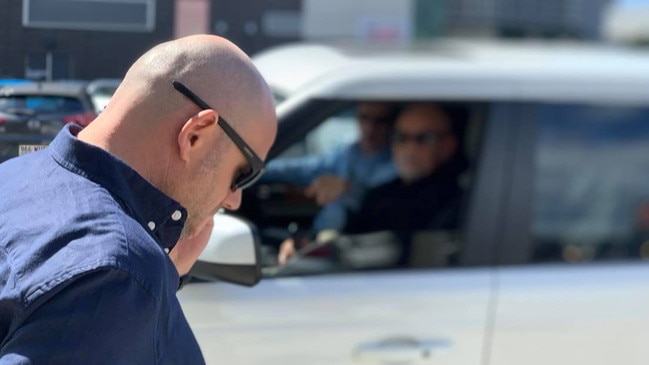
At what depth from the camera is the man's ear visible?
1.29 metres

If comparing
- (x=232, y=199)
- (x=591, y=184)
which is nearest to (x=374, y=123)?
(x=591, y=184)

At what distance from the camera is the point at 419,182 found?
123 inches

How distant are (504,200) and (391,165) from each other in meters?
0.58

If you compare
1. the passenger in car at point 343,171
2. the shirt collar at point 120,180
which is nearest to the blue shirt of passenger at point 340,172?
the passenger in car at point 343,171

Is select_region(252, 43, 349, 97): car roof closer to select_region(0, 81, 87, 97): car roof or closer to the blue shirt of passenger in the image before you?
the blue shirt of passenger

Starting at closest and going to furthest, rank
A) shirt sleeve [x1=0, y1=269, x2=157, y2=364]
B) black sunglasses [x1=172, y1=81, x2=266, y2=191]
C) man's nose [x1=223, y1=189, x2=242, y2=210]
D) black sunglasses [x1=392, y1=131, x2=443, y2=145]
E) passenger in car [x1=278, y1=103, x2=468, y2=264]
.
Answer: shirt sleeve [x1=0, y1=269, x2=157, y2=364], black sunglasses [x1=172, y1=81, x2=266, y2=191], man's nose [x1=223, y1=189, x2=242, y2=210], passenger in car [x1=278, y1=103, x2=468, y2=264], black sunglasses [x1=392, y1=131, x2=443, y2=145]

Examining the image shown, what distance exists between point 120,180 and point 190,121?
0.44 ft

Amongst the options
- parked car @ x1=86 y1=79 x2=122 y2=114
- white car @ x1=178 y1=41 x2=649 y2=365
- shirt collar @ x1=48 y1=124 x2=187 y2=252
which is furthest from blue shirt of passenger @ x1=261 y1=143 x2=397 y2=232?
shirt collar @ x1=48 y1=124 x2=187 y2=252

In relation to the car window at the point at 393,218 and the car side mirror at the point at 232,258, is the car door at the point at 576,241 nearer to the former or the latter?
the car window at the point at 393,218

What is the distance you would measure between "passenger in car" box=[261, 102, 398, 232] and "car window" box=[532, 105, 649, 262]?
54 centimetres

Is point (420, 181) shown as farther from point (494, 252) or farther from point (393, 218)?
point (494, 252)

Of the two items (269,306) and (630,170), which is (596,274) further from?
(269,306)

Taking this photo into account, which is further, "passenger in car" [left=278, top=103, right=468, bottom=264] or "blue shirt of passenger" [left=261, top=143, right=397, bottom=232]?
"blue shirt of passenger" [left=261, top=143, right=397, bottom=232]

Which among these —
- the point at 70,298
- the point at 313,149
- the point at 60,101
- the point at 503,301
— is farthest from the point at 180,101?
the point at 313,149
